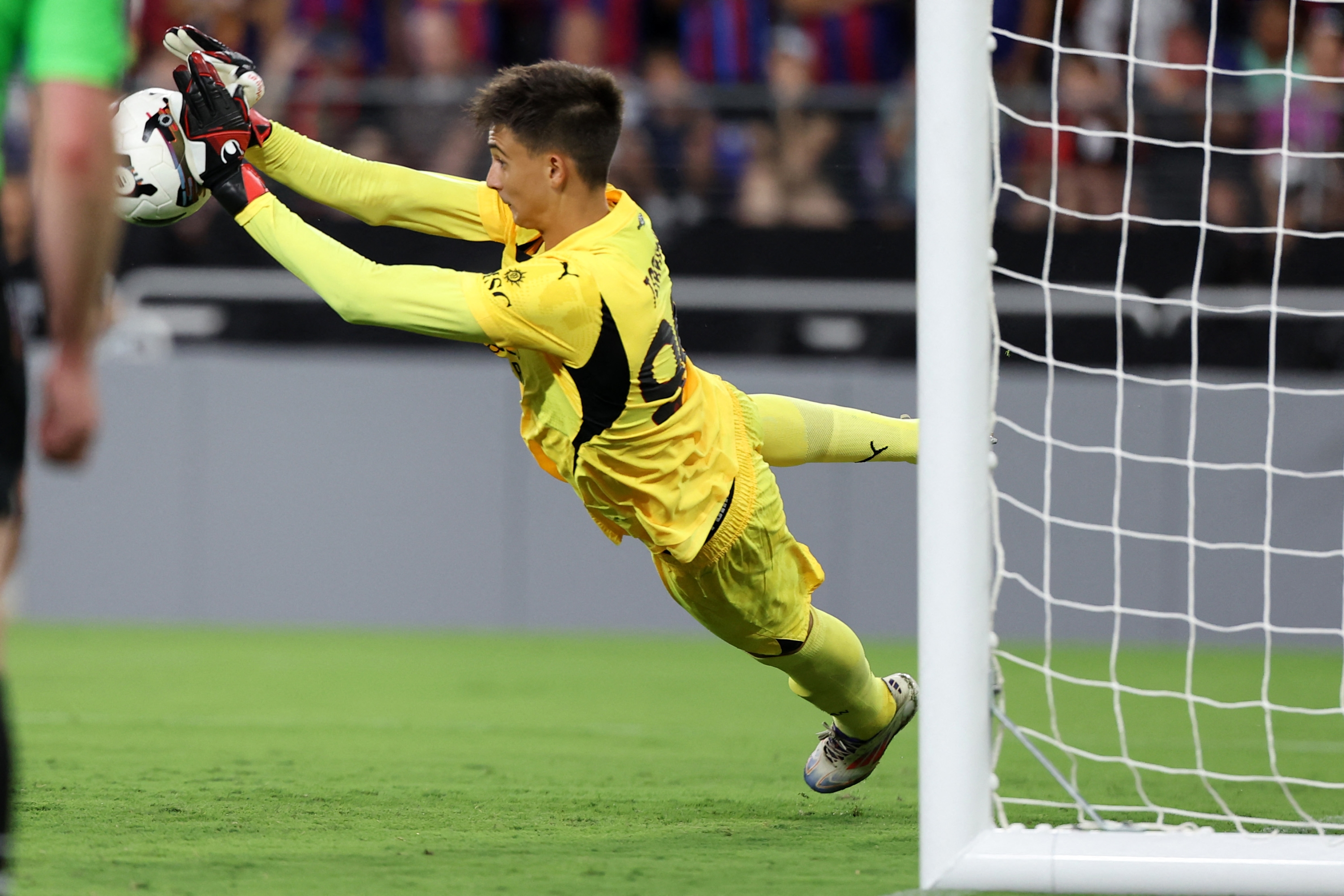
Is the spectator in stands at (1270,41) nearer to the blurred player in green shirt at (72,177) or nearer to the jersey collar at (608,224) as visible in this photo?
the jersey collar at (608,224)

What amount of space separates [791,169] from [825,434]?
16.1 ft

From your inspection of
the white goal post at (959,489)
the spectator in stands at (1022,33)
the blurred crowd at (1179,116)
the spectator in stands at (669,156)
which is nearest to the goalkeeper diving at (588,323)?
the white goal post at (959,489)

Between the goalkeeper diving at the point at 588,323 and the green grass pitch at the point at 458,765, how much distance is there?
19.8 inches

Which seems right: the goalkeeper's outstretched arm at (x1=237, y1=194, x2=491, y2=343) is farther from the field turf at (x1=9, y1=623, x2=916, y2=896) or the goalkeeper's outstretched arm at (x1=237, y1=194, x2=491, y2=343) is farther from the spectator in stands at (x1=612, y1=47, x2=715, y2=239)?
the spectator in stands at (x1=612, y1=47, x2=715, y2=239)

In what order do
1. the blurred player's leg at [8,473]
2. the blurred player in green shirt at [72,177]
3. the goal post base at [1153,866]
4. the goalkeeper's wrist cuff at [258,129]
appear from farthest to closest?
the goalkeeper's wrist cuff at [258,129]
the goal post base at [1153,866]
the blurred player's leg at [8,473]
the blurred player in green shirt at [72,177]

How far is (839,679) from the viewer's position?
427 cm

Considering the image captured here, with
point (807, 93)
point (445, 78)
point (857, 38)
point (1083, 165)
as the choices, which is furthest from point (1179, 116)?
point (445, 78)

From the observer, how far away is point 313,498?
899 centimetres

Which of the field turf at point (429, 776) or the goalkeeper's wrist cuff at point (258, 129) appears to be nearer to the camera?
the field turf at point (429, 776)

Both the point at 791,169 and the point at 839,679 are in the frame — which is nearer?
the point at 839,679

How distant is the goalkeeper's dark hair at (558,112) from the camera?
3791 mm

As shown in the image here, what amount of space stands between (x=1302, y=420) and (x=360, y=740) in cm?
547

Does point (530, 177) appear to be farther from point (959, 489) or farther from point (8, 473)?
point (8, 473)

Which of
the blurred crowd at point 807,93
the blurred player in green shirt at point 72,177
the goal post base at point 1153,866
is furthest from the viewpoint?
the blurred crowd at point 807,93
